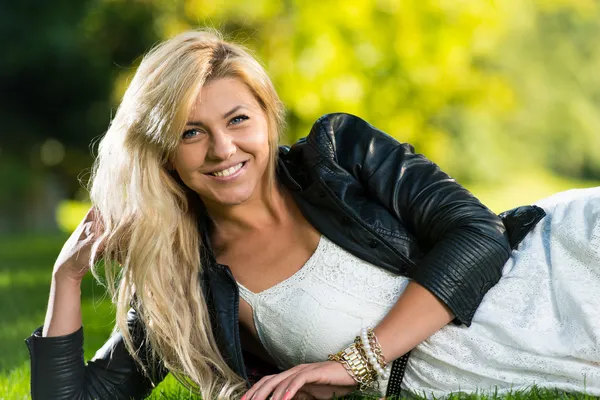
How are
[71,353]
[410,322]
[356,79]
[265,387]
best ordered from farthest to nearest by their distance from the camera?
[356,79]
[71,353]
[410,322]
[265,387]

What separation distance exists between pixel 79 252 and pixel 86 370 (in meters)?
0.52

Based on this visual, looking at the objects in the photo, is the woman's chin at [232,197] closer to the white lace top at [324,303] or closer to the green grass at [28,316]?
the white lace top at [324,303]

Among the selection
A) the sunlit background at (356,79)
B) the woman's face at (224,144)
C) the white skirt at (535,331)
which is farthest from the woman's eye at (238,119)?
the white skirt at (535,331)

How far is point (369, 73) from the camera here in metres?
12.8

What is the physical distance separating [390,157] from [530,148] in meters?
32.2

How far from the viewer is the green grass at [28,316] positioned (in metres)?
3.78

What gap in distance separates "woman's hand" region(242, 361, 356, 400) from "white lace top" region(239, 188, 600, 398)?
6.5 inches

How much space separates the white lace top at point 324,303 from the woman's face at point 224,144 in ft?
1.25

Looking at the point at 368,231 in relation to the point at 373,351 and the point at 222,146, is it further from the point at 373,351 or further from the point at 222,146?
the point at 222,146

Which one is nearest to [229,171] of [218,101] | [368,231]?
[218,101]

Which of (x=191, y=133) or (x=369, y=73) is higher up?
(x=369, y=73)

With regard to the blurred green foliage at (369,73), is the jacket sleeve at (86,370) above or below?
below

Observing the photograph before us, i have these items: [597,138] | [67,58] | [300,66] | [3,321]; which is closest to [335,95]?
[300,66]

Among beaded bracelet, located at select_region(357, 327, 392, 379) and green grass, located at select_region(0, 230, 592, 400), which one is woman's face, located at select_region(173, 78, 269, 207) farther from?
green grass, located at select_region(0, 230, 592, 400)
